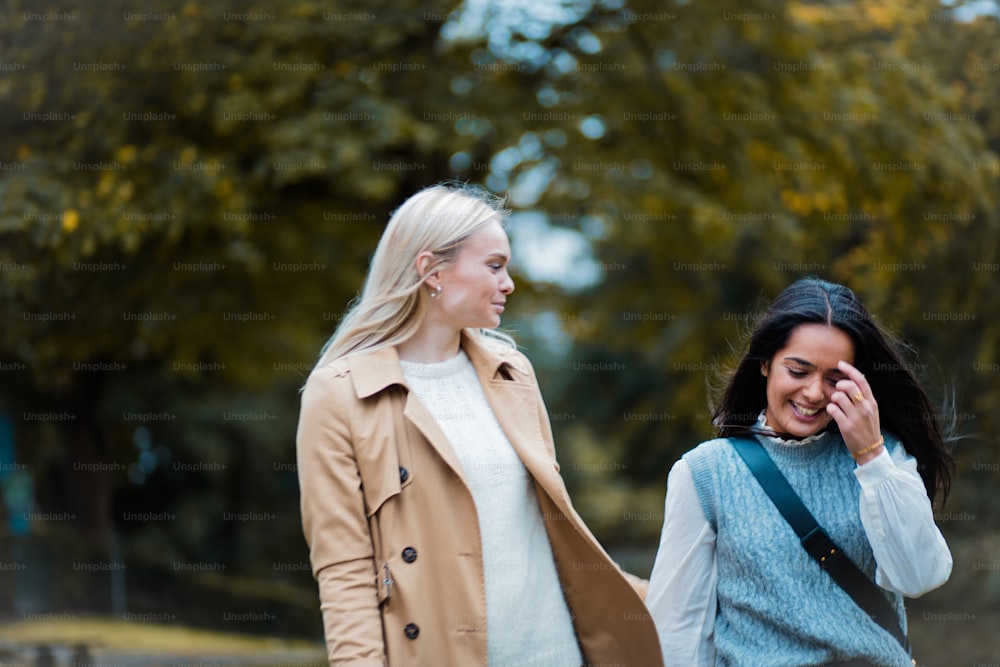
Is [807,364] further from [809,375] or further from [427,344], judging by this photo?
[427,344]

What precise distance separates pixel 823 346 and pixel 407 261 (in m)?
1.24

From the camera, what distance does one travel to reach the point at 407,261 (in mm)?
3465

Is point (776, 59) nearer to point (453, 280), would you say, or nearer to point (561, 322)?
point (561, 322)

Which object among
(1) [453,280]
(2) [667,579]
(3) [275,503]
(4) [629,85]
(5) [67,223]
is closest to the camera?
(2) [667,579]

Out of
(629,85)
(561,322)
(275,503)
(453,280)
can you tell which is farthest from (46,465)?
(453,280)

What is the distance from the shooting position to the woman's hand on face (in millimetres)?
2820

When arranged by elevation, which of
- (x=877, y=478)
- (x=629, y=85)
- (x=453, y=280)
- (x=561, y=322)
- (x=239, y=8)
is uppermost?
(x=239, y=8)

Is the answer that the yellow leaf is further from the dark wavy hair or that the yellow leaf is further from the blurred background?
the dark wavy hair

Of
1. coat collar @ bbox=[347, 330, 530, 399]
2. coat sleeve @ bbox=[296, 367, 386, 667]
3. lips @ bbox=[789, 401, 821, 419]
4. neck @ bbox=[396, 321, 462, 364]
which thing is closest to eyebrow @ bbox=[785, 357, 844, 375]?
lips @ bbox=[789, 401, 821, 419]

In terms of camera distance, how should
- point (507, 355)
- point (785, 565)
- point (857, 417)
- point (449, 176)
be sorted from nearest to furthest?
point (857, 417)
point (785, 565)
point (507, 355)
point (449, 176)

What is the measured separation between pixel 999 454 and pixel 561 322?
5622 mm

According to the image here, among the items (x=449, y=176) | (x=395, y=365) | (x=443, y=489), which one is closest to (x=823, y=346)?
(x=443, y=489)

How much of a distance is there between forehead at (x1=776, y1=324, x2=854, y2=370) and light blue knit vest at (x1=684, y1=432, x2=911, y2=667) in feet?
0.73

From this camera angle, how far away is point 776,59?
1052 cm
